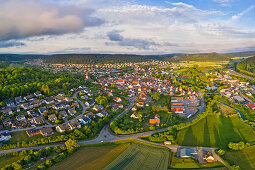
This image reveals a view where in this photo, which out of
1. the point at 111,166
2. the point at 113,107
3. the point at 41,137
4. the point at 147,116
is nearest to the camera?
the point at 111,166

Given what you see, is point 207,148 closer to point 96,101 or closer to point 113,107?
point 113,107

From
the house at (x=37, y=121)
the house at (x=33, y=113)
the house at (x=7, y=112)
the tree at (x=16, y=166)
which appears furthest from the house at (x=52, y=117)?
the tree at (x=16, y=166)

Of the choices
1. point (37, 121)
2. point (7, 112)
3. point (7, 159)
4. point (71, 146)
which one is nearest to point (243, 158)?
point (71, 146)

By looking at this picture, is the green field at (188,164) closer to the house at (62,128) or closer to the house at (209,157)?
the house at (209,157)

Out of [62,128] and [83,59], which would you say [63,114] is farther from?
[83,59]

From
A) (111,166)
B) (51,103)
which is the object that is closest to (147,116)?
Answer: (111,166)

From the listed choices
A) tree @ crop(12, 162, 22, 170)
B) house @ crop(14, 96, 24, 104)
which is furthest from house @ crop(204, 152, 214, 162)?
house @ crop(14, 96, 24, 104)
